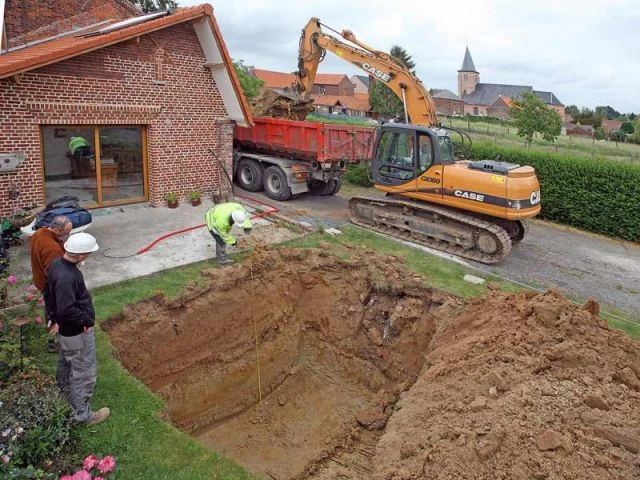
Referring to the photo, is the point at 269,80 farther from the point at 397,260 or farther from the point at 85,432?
the point at 85,432

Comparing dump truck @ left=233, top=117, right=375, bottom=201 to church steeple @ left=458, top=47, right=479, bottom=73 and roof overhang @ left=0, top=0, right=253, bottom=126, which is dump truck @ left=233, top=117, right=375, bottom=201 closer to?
roof overhang @ left=0, top=0, right=253, bottom=126

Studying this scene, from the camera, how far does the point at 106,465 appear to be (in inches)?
184

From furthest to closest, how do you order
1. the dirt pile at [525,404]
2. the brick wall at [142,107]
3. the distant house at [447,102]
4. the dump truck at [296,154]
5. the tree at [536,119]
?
1. the distant house at [447,102]
2. the tree at [536,119]
3. the dump truck at [296,154]
4. the brick wall at [142,107]
5. the dirt pile at [525,404]

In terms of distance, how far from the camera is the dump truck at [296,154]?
1388 centimetres

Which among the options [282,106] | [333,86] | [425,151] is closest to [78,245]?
[425,151]

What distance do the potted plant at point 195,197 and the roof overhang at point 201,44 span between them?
2287 millimetres

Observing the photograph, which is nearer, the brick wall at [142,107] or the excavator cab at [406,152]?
the brick wall at [142,107]

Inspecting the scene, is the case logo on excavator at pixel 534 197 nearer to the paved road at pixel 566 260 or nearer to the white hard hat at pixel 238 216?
the paved road at pixel 566 260

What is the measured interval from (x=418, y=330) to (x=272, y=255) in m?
3.14

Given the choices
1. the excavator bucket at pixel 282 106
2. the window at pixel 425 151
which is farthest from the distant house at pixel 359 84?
the window at pixel 425 151

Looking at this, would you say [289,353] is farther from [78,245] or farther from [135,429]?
[78,245]

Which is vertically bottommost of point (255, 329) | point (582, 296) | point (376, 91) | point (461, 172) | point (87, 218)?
point (255, 329)

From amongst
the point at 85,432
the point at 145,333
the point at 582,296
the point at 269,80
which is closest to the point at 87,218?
the point at 145,333

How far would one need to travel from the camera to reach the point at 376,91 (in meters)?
49.2
